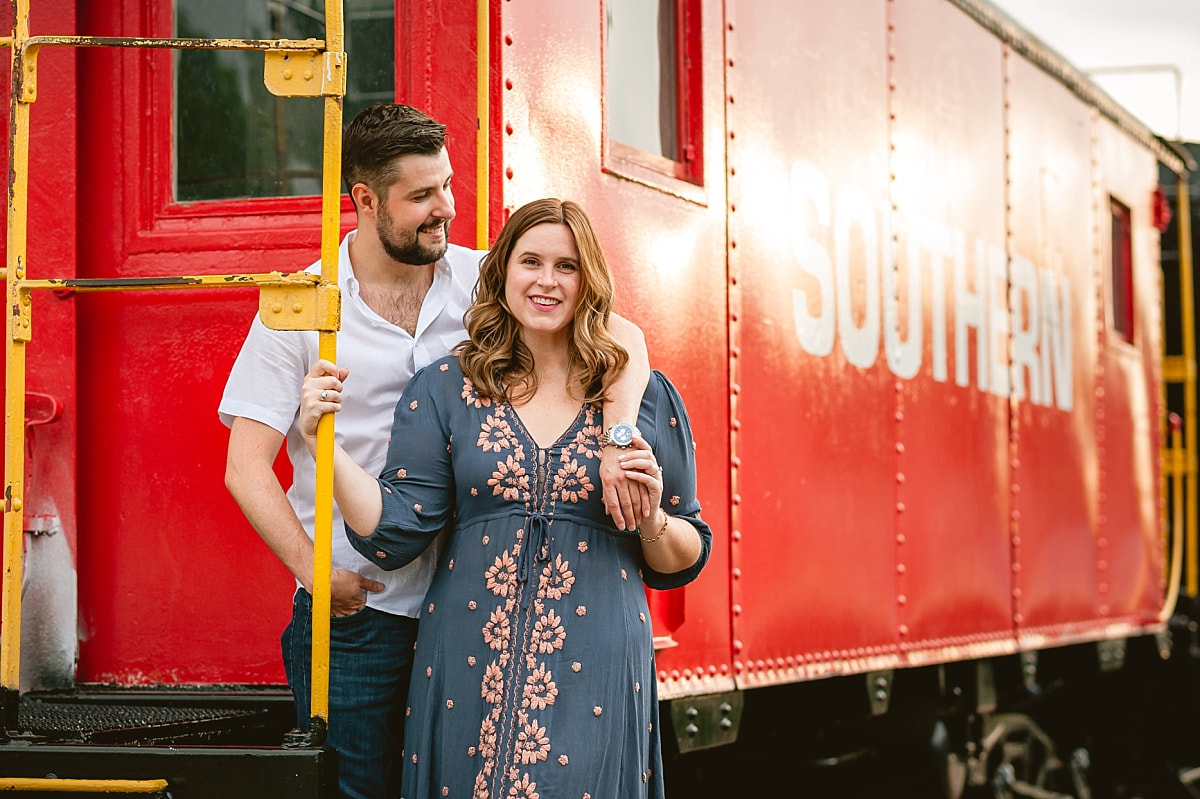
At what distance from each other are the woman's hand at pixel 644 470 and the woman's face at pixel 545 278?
0.90ft

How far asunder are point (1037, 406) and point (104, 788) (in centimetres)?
393

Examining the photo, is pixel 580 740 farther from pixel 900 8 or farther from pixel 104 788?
pixel 900 8

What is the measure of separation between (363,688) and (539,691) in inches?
15.1

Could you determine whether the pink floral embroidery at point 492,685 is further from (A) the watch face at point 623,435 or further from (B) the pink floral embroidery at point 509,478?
(A) the watch face at point 623,435

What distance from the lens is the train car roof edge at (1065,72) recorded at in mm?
5070

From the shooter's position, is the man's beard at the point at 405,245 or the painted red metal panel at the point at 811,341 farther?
the painted red metal panel at the point at 811,341

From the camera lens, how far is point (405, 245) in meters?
2.70

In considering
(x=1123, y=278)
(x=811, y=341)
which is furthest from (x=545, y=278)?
(x=1123, y=278)

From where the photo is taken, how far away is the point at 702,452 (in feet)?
11.5

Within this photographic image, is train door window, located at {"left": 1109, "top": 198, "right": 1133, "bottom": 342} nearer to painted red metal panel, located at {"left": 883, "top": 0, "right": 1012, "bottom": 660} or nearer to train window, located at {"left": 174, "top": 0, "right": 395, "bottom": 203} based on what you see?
painted red metal panel, located at {"left": 883, "top": 0, "right": 1012, "bottom": 660}

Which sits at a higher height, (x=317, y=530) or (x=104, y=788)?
(x=317, y=530)

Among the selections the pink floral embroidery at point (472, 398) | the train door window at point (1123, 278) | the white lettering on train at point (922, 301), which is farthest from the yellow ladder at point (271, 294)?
the train door window at point (1123, 278)

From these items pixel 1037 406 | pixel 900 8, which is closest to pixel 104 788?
pixel 900 8

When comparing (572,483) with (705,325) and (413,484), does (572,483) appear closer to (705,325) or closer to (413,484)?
(413,484)
